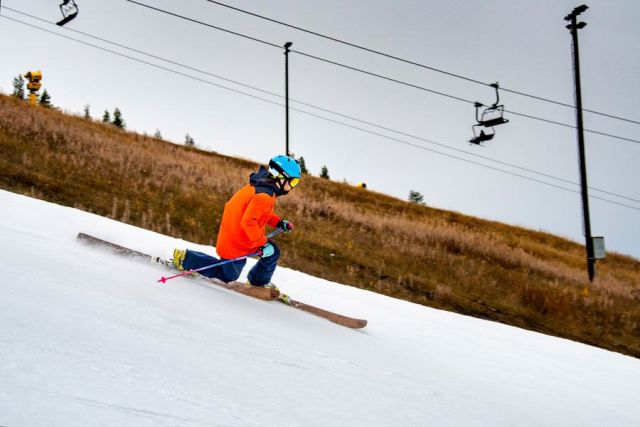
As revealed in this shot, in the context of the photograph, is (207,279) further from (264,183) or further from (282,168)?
(282,168)

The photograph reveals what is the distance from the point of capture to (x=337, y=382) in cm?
283

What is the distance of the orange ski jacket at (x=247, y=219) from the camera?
5.26 meters

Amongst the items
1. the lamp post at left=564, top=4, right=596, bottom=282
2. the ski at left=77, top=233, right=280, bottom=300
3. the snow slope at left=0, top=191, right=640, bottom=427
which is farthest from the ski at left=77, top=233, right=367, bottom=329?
the lamp post at left=564, top=4, right=596, bottom=282

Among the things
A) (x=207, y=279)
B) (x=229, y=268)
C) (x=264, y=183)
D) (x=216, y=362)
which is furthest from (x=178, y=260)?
(x=216, y=362)

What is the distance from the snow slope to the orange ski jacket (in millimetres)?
604

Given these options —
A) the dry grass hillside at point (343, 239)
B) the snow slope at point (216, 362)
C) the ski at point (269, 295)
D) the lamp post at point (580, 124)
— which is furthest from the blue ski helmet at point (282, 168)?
the lamp post at point (580, 124)

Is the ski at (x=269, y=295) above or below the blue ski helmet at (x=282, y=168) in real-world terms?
below

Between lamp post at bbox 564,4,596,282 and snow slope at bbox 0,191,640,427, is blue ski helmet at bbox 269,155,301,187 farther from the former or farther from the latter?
lamp post at bbox 564,4,596,282

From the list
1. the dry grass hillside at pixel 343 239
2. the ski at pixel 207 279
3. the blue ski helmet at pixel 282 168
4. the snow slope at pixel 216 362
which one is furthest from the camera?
the dry grass hillside at pixel 343 239

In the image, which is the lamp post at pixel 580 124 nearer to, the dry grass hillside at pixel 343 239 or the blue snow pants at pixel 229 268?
the dry grass hillside at pixel 343 239

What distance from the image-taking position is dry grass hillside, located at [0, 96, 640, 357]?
1049cm

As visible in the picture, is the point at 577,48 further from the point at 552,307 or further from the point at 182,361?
the point at 182,361

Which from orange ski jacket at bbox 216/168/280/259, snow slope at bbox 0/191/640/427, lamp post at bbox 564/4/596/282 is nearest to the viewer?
snow slope at bbox 0/191/640/427

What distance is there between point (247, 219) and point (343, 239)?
8763 millimetres
